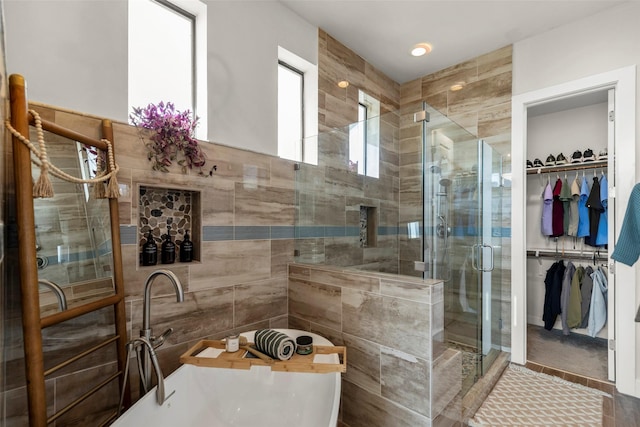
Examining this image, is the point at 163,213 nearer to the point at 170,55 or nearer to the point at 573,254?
the point at 170,55

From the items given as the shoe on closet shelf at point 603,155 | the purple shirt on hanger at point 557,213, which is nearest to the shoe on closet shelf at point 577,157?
the shoe on closet shelf at point 603,155

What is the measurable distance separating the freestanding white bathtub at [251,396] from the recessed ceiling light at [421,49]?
294 cm

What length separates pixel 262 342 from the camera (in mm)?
1664

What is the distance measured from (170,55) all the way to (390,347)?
225 cm

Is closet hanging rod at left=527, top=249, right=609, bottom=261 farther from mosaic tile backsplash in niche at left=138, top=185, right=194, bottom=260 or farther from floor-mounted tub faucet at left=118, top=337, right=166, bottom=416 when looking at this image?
floor-mounted tub faucet at left=118, top=337, right=166, bottom=416

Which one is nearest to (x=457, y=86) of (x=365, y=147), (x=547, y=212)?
(x=365, y=147)

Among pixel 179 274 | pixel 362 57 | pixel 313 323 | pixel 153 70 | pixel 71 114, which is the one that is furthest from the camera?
pixel 362 57

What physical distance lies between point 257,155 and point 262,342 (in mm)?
1230

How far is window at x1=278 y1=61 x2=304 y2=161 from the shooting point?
97.9 inches

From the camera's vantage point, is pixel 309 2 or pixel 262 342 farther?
pixel 309 2

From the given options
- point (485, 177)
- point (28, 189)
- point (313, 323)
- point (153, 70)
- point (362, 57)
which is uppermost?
point (362, 57)

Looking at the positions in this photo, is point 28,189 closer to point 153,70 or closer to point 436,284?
point 153,70

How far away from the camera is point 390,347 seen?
5.53 feet

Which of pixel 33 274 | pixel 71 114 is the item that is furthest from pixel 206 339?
pixel 71 114
